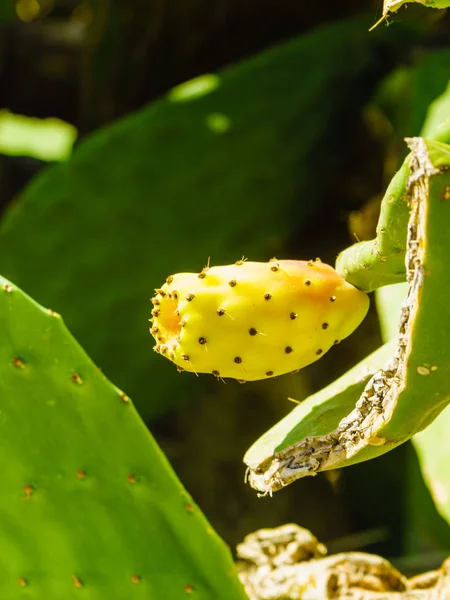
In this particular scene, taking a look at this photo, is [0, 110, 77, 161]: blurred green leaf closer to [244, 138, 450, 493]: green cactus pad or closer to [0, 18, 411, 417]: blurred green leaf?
[0, 18, 411, 417]: blurred green leaf

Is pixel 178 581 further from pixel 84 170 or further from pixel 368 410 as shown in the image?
pixel 84 170

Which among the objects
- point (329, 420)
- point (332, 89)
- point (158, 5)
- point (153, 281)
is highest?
point (158, 5)

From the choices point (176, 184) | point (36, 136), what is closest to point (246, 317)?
point (176, 184)

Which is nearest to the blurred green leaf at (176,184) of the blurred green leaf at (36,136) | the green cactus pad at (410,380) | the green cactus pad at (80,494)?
the green cactus pad at (80,494)

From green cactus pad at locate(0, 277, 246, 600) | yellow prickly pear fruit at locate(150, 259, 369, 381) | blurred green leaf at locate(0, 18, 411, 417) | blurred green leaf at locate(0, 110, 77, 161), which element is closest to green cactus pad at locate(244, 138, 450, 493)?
yellow prickly pear fruit at locate(150, 259, 369, 381)

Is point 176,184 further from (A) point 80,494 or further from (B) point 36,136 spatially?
(B) point 36,136

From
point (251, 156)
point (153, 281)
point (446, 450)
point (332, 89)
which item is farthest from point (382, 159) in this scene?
point (446, 450)
